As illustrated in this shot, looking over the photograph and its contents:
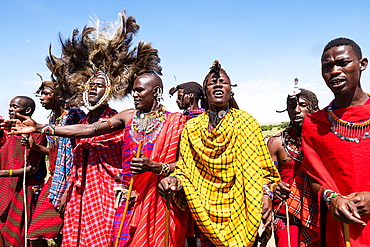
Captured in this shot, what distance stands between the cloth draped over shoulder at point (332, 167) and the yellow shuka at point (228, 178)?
387 mm

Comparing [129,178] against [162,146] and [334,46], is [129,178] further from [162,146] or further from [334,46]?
[334,46]

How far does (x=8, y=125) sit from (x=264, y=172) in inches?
130

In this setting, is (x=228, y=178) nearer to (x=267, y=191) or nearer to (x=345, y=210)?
(x=267, y=191)

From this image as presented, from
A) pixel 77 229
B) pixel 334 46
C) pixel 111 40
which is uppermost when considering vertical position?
pixel 111 40

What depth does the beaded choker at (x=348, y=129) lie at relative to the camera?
253 centimetres

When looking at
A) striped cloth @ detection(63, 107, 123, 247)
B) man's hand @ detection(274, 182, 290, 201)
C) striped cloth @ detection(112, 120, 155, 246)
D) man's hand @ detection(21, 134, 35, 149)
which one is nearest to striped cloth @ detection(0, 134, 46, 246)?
man's hand @ detection(21, 134, 35, 149)

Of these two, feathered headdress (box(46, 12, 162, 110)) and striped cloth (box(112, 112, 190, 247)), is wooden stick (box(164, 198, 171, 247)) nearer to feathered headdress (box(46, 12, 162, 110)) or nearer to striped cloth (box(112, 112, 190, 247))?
striped cloth (box(112, 112, 190, 247))

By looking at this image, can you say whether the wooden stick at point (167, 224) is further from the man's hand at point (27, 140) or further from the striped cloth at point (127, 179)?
the man's hand at point (27, 140)

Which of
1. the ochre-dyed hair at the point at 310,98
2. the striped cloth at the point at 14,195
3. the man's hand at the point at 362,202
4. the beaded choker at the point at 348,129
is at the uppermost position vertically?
the ochre-dyed hair at the point at 310,98

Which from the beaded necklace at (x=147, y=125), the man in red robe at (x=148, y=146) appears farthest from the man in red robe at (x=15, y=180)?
the beaded necklace at (x=147, y=125)

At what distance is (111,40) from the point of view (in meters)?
5.03

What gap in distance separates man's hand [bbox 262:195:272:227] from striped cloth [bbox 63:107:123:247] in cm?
224

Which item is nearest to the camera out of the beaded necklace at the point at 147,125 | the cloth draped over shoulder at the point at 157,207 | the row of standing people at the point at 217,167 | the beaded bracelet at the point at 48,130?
the row of standing people at the point at 217,167

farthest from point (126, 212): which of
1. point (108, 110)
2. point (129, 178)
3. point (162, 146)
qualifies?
point (108, 110)
